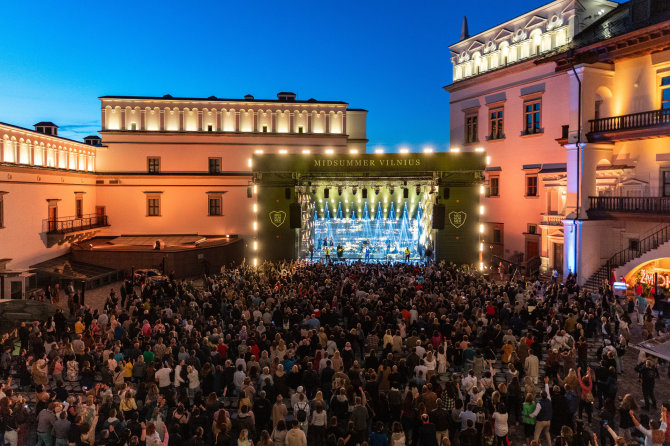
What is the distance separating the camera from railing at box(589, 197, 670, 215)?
2250cm

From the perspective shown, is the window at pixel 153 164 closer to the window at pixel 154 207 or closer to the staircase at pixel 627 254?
the window at pixel 154 207

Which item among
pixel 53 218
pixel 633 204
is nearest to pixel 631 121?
pixel 633 204

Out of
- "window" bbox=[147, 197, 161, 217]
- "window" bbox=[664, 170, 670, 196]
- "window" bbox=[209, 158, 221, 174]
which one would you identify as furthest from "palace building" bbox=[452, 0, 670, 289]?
"window" bbox=[147, 197, 161, 217]

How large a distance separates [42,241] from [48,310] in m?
12.2

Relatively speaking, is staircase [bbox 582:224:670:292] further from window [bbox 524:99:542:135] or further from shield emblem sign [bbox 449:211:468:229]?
window [bbox 524:99:542:135]

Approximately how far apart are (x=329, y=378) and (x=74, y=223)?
26682 millimetres

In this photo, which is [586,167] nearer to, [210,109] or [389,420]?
[389,420]

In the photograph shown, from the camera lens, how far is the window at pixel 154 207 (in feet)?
123

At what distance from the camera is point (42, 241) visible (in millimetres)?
28656

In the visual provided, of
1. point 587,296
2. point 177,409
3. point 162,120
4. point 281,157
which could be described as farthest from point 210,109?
point 177,409

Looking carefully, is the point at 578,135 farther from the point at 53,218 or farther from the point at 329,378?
the point at 53,218

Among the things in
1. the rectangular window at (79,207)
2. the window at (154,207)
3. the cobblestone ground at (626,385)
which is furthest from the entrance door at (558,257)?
the rectangular window at (79,207)

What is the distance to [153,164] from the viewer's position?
3725 centimetres

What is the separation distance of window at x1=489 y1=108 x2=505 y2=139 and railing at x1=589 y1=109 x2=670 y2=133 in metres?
7.28
